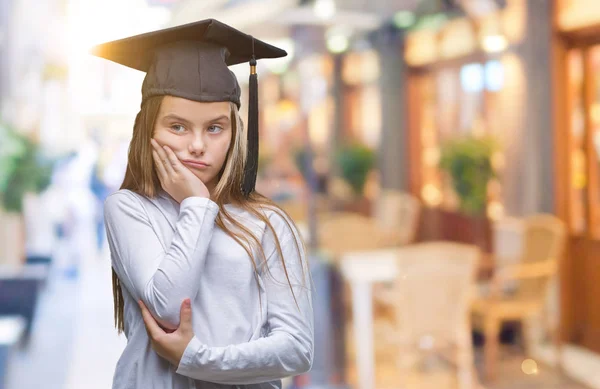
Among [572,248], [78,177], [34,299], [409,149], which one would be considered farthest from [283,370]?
[409,149]

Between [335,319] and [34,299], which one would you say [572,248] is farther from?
[34,299]

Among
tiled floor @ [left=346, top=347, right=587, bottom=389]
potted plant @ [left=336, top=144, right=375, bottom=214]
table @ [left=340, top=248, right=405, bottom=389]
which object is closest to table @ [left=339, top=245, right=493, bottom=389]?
table @ [left=340, top=248, right=405, bottom=389]

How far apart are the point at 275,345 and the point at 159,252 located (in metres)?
0.21

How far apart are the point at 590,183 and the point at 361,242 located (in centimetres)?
162

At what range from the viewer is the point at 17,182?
10.5 ft

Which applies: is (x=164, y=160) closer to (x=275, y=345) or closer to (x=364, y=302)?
(x=275, y=345)

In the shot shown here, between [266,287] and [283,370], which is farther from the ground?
[266,287]

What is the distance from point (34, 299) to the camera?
3.29 m

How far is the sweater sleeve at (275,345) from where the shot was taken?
1.00 meters

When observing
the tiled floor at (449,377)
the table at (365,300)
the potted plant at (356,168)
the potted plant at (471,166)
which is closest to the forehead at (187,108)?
the table at (365,300)

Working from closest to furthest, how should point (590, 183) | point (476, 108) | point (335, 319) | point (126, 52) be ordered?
point (126, 52) → point (335, 319) → point (590, 183) → point (476, 108)

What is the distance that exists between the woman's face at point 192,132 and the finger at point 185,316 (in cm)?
20

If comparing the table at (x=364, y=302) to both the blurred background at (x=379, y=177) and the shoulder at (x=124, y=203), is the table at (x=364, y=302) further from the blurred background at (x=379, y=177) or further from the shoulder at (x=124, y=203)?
the shoulder at (x=124, y=203)

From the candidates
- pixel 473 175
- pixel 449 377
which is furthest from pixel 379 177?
pixel 449 377
